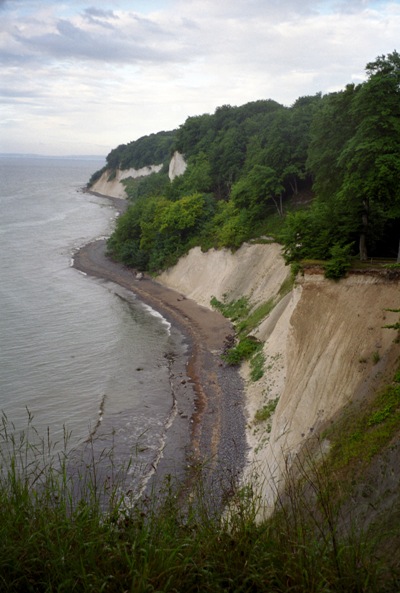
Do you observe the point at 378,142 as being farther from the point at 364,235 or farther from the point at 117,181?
→ the point at 117,181

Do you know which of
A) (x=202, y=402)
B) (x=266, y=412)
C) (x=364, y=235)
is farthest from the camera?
(x=202, y=402)

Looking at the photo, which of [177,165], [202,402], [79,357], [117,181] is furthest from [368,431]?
[117,181]

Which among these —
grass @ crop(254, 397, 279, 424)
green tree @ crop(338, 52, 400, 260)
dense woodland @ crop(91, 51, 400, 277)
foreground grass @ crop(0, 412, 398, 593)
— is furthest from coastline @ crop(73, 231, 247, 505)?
green tree @ crop(338, 52, 400, 260)

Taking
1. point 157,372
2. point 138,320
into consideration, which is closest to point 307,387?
point 157,372

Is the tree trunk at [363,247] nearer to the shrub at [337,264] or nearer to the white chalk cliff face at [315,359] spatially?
the shrub at [337,264]

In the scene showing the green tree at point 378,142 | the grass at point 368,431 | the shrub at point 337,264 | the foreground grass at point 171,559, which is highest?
the green tree at point 378,142

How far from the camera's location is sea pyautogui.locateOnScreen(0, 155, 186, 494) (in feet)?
77.8

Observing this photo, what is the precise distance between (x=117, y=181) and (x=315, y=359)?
127 m

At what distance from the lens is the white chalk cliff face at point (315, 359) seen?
17.4m

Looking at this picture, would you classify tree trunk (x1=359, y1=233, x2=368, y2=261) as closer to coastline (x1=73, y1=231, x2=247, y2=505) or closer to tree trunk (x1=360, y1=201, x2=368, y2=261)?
tree trunk (x1=360, y1=201, x2=368, y2=261)

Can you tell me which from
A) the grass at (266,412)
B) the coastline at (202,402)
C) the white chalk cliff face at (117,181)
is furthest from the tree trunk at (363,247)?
the white chalk cliff face at (117,181)

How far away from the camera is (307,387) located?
63.0 ft

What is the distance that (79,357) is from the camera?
32125 millimetres

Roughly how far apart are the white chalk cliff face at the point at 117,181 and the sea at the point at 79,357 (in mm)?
68123
